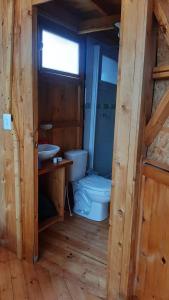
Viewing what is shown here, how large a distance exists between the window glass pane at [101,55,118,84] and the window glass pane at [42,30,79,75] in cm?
45

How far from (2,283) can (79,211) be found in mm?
1316

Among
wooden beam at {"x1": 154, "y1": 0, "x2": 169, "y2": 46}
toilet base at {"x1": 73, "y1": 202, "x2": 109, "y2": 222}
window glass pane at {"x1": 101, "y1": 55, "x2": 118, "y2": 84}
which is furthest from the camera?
window glass pane at {"x1": 101, "y1": 55, "x2": 118, "y2": 84}

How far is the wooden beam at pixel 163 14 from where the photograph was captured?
3.82ft

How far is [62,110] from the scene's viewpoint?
287 cm

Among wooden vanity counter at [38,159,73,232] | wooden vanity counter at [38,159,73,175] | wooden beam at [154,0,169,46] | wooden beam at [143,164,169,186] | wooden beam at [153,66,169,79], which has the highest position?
wooden beam at [154,0,169,46]

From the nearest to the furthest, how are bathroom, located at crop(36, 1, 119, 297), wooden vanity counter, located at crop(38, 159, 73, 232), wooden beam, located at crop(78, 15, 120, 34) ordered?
1. bathroom, located at crop(36, 1, 119, 297)
2. wooden beam, located at crop(78, 15, 120, 34)
3. wooden vanity counter, located at crop(38, 159, 73, 232)

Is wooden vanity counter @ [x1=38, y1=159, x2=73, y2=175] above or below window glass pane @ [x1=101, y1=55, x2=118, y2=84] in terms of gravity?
below

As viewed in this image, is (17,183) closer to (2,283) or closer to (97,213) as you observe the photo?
(2,283)

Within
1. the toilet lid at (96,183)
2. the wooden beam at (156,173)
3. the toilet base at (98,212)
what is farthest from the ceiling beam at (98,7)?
the toilet base at (98,212)

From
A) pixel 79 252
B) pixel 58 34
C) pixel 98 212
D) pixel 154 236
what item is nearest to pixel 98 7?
pixel 58 34

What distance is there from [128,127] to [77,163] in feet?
5.37

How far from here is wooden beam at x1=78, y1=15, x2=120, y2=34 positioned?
2.44 metres

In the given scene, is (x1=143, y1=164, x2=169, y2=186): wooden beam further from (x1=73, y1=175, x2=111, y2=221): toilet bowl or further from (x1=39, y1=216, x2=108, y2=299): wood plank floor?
(x1=73, y1=175, x2=111, y2=221): toilet bowl

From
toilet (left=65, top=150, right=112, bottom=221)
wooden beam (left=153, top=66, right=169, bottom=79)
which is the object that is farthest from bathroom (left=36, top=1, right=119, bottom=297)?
wooden beam (left=153, top=66, right=169, bottom=79)
